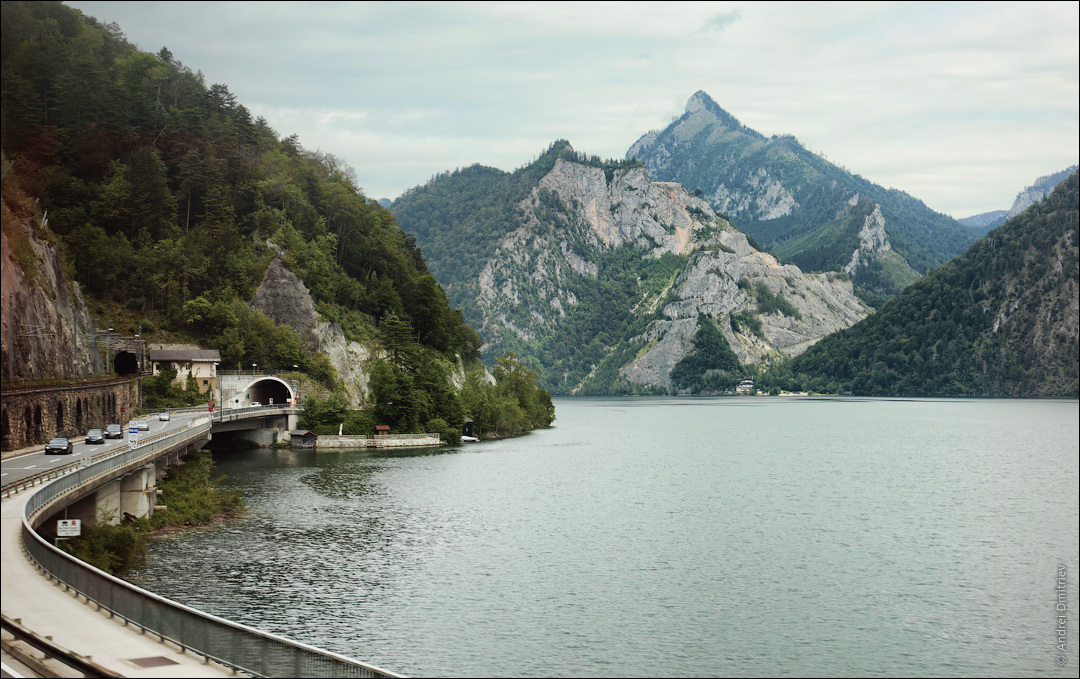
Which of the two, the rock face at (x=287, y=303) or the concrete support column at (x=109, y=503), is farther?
→ the rock face at (x=287, y=303)

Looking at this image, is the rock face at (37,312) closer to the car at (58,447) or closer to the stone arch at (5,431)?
the stone arch at (5,431)

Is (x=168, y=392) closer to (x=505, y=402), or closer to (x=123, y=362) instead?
(x=123, y=362)

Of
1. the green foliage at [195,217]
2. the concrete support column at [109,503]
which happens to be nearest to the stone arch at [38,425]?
the concrete support column at [109,503]

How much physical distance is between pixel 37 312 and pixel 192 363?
165 feet

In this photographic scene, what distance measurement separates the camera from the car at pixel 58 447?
50491 millimetres

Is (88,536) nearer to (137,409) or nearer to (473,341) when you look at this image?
(137,409)

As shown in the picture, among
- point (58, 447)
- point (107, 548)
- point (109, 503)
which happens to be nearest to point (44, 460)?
point (58, 447)

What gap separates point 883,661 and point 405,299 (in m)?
119

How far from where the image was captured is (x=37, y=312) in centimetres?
5919

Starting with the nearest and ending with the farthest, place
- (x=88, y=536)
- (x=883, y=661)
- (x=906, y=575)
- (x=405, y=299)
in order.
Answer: (x=883, y=661) → (x=88, y=536) → (x=906, y=575) → (x=405, y=299)

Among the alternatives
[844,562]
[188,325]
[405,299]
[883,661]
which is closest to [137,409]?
[188,325]

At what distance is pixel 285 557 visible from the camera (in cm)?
4775

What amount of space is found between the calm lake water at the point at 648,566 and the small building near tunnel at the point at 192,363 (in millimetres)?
18446

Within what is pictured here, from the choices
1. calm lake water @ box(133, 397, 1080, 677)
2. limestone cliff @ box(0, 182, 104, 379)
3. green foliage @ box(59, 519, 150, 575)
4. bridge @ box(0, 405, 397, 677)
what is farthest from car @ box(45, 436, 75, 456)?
bridge @ box(0, 405, 397, 677)
